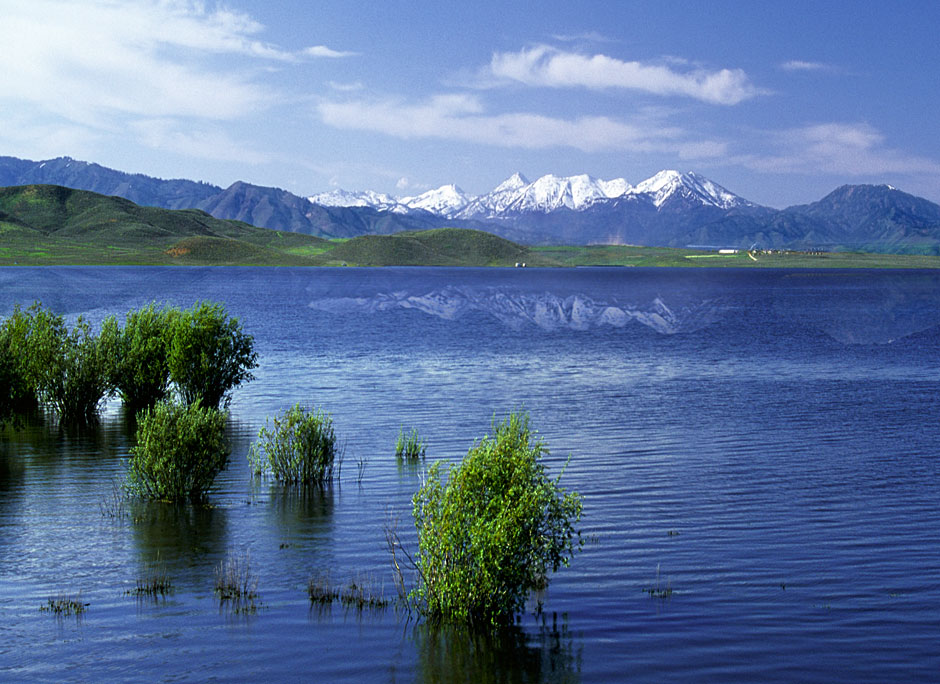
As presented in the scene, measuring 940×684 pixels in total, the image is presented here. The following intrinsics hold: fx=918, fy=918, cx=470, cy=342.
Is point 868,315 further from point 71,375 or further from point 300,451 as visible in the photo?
point 300,451

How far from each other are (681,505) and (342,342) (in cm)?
4605

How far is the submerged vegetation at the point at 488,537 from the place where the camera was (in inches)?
521

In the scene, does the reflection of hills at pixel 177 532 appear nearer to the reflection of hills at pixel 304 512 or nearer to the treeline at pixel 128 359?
the reflection of hills at pixel 304 512

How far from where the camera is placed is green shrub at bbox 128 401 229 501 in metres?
19.9

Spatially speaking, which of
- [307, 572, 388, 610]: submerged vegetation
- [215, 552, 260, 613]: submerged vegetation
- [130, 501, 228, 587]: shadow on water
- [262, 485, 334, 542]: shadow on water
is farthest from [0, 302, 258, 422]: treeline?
[307, 572, 388, 610]: submerged vegetation

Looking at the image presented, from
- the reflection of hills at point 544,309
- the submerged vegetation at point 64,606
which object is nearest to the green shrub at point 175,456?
the submerged vegetation at point 64,606

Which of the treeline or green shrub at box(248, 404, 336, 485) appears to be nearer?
green shrub at box(248, 404, 336, 485)

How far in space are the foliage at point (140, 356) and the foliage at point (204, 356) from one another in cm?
49

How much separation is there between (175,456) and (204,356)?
1265cm

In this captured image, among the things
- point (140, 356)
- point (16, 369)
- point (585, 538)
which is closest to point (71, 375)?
point (140, 356)

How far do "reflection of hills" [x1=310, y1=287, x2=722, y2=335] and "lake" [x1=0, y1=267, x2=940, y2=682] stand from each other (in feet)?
142

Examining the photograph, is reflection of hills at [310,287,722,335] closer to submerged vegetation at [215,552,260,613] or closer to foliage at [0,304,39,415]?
foliage at [0,304,39,415]

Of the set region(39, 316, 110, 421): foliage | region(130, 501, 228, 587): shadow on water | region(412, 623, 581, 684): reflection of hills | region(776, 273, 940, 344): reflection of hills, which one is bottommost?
region(412, 623, 581, 684): reflection of hills

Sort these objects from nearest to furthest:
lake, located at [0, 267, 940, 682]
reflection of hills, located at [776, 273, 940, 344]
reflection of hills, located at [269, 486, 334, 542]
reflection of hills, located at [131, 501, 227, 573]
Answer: lake, located at [0, 267, 940, 682] → reflection of hills, located at [131, 501, 227, 573] → reflection of hills, located at [269, 486, 334, 542] → reflection of hills, located at [776, 273, 940, 344]
